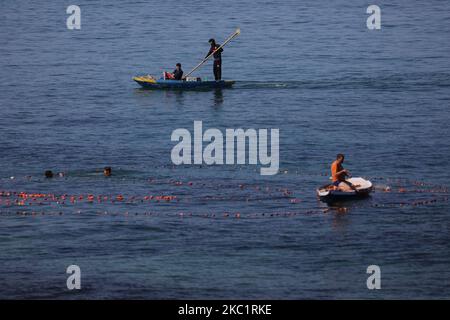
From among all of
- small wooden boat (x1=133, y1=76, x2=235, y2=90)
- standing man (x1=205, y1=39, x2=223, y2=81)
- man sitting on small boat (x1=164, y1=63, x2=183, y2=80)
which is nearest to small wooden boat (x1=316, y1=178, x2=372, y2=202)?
small wooden boat (x1=133, y1=76, x2=235, y2=90)

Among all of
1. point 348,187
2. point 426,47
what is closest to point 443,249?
point 348,187

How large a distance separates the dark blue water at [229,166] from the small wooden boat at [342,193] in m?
0.32

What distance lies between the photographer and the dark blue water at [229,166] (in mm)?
39219

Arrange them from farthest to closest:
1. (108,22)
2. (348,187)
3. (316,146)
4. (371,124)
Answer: (108,22), (371,124), (316,146), (348,187)

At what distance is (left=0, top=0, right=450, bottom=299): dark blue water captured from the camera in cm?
3922

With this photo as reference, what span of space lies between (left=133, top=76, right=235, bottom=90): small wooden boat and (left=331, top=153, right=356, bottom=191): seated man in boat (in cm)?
2073

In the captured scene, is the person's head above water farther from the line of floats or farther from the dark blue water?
the line of floats

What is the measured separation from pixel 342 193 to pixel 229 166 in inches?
290

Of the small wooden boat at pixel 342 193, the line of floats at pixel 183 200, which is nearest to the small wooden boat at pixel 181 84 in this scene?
the line of floats at pixel 183 200

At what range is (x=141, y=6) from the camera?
97.8 meters

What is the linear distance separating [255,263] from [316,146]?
15.5 m

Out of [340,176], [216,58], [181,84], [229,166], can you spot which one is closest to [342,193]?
[340,176]

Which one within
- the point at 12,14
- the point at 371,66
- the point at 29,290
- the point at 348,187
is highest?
the point at 12,14

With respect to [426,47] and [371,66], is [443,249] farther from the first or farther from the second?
[426,47]
